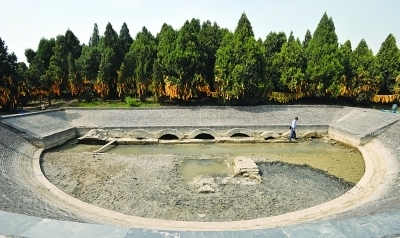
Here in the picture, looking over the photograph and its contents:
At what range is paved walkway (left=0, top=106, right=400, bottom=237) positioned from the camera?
311cm

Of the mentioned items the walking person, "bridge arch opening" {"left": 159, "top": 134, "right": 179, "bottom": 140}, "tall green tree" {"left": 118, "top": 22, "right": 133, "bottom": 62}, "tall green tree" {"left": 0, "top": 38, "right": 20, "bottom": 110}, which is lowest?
"bridge arch opening" {"left": 159, "top": 134, "right": 179, "bottom": 140}

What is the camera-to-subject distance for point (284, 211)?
34.3 feet

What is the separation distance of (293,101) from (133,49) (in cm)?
1926

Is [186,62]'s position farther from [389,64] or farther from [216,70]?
[389,64]

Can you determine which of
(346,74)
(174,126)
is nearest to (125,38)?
(174,126)

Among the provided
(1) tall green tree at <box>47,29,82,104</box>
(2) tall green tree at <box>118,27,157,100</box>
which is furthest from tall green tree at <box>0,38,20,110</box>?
(2) tall green tree at <box>118,27,157,100</box>

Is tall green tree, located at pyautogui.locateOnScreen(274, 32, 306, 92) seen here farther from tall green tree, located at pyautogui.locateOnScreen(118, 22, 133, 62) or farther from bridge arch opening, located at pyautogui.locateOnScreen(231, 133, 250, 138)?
tall green tree, located at pyautogui.locateOnScreen(118, 22, 133, 62)

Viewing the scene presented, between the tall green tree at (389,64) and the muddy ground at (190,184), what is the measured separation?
1907 cm

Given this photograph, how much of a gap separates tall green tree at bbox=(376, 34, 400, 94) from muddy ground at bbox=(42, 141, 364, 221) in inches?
751

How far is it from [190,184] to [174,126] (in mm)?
8997

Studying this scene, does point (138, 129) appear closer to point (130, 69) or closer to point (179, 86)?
point (179, 86)

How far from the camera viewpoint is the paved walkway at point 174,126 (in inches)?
122

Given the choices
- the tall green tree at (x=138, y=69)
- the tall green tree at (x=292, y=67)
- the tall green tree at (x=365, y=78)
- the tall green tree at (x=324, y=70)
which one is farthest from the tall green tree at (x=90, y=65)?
the tall green tree at (x=365, y=78)

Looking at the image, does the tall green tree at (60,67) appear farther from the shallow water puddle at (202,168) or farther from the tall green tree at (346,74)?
the tall green tree at (346,74)
